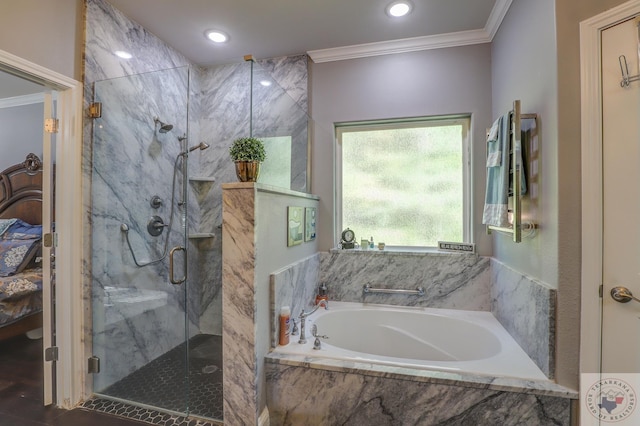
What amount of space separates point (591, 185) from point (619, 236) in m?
0.25

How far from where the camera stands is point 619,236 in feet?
4.06

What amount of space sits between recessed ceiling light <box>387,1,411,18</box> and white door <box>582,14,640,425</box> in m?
1.15

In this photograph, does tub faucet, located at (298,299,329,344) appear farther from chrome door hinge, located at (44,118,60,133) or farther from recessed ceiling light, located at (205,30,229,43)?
recessed ceiling light, located at (205,30,229,43)

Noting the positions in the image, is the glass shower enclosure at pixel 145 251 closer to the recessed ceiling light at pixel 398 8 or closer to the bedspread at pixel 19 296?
the bedspread at pixel 19 296

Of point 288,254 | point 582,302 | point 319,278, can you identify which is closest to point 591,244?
point 582,302

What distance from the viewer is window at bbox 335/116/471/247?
7.98 ft

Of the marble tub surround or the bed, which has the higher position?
the bed

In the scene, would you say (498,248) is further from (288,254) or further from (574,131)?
A: (288,254)

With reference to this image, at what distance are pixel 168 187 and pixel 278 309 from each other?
1443mm

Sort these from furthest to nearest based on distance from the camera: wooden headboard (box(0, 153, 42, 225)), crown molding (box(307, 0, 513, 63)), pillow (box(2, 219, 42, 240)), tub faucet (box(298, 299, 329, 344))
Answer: wooden headboard (box(0, 153, 42, 225))
pillow (box(2, 219, 42, 240))
crown molding (box(307, 0, 513, 63))
tub faucet (box(298, 299, 329, 344))

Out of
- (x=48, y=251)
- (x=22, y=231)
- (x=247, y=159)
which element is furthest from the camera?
(x=22, y=231)

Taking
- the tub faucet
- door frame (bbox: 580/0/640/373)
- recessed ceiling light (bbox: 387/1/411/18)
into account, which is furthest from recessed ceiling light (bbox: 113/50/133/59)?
door frame (bbox: 580/0/640/373)

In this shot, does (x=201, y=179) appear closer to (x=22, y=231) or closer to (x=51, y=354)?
(x=51, y=354)
